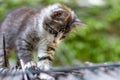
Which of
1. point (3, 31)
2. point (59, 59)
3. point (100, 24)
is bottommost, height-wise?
point (59, 59)

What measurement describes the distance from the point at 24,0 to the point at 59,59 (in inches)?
38.7

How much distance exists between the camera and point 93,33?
6.56m

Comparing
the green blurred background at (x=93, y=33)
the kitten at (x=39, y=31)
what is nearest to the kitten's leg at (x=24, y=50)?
the kitten at (x=39, y=31)

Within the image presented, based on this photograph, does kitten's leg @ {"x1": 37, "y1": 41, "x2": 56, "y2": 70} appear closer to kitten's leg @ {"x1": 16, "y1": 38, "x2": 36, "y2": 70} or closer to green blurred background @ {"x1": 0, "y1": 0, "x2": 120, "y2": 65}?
kitten's leg @ {"x1": 16, "y1": 38, "x2": 36, "y2": 70}

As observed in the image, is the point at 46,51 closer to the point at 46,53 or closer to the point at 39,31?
the point at 46,53

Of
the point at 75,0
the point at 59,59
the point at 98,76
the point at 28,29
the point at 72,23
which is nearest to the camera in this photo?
the point at 98,76

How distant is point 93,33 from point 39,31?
141 inches

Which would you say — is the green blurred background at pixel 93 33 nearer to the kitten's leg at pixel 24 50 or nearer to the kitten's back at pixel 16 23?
the kitten's back at pixel 16 23

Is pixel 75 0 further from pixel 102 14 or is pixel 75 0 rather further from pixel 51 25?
pixel 51 25

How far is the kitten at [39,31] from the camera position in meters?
2.73

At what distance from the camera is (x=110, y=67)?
213 cm

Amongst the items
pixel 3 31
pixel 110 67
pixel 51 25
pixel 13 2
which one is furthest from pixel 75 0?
pixel 110 67

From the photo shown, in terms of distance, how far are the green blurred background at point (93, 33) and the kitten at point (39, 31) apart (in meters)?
2.82

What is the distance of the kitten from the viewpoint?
2.73 meters
